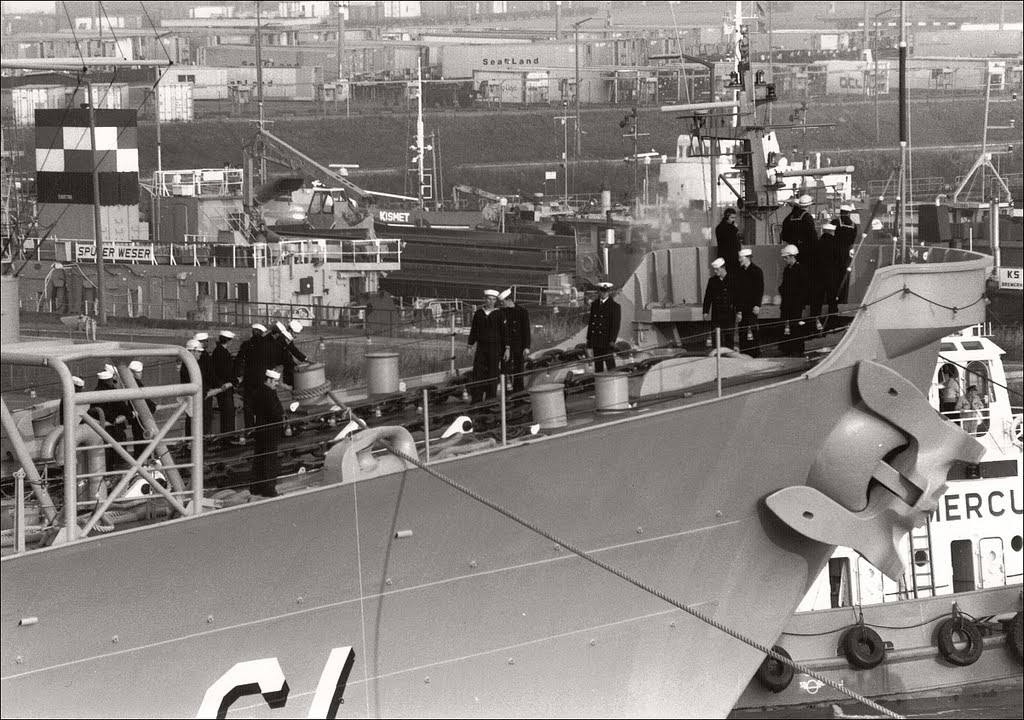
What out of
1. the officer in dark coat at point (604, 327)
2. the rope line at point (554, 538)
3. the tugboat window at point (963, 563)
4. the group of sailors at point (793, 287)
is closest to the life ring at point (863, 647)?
the tugboat window at point (963, 563)

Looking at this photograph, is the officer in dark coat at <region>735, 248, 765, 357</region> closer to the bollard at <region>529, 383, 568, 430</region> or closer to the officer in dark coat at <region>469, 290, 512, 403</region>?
the officer in dark coat at <region>469, 290, 512, 403</region>

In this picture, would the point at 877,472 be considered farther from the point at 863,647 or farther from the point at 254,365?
the point at 863,647

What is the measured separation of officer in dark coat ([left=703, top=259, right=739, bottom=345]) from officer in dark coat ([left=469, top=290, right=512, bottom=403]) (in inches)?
65.1

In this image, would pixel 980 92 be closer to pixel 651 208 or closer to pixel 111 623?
pixel 651 208

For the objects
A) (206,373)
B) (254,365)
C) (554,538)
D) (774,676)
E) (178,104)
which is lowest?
(774,676)

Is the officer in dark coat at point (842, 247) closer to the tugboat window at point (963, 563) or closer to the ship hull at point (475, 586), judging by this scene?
the ship hull at point (475, 586)

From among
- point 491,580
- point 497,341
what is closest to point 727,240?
point 497,341

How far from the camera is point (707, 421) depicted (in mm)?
10211

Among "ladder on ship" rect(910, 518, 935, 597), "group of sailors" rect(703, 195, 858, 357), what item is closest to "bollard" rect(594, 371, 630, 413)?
"group of sailors" rect(703, 195, 858, 357)

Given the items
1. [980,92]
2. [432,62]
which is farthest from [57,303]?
[432,62]

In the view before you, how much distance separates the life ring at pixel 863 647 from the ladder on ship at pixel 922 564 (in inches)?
33.0

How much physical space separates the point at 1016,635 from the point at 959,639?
703 millimetres

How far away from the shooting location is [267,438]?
9.95 m

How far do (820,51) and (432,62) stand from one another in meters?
22.5
